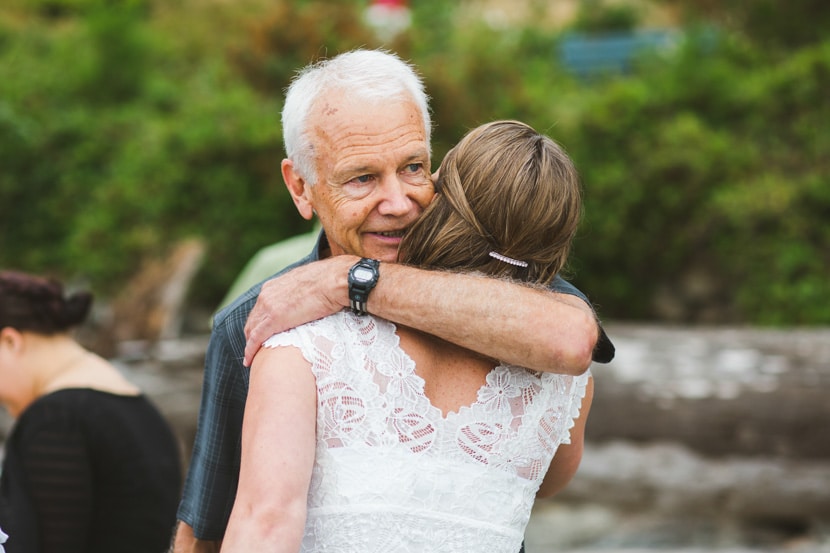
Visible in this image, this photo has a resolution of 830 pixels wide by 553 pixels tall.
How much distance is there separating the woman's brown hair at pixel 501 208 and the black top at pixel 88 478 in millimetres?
1495

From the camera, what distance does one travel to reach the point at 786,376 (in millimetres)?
4953

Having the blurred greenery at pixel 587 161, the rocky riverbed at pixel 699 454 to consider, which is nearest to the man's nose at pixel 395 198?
the rocky riverbed at pixel 699 454

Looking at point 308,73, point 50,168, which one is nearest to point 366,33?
point 50,168

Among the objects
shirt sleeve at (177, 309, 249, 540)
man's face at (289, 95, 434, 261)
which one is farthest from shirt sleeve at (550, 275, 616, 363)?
shirt sleeve at (177, 309, 249, 540)

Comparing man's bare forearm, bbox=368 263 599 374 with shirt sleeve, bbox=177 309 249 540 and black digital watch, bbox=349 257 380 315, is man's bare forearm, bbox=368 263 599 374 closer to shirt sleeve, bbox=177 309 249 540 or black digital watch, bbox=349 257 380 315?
black digital watch, bbox=349 257 380 315

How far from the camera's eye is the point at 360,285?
1766 mm

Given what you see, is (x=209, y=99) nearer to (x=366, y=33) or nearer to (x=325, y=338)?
(x=366, y=33)

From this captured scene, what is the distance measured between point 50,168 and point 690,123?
22.9ft

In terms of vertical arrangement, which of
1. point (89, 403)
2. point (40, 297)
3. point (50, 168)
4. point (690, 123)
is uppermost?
point (40, 297)

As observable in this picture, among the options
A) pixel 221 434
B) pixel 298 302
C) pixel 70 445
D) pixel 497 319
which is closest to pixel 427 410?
pixel 497 319

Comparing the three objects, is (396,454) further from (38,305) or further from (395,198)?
(38,305)

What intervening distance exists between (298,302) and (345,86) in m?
0.45

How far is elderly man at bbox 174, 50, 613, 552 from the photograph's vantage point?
171cm

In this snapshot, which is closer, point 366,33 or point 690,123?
point 690,123
